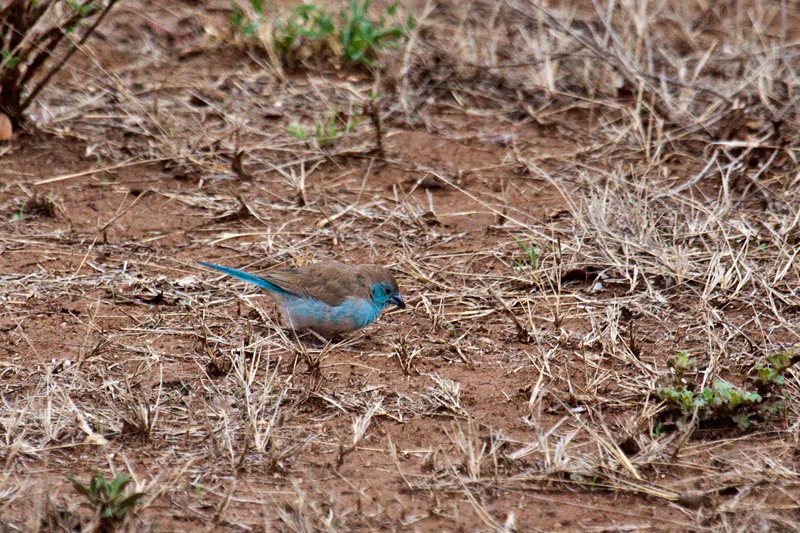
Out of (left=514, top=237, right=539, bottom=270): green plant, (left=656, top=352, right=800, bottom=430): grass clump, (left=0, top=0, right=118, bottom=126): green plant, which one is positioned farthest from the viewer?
(left=0, top=0, right=118, bottom=126): green plant

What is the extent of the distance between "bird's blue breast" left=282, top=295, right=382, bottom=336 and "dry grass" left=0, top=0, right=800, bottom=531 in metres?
0.13

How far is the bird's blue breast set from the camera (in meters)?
4.79

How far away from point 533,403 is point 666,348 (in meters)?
0.90

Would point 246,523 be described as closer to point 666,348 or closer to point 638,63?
point 666,348

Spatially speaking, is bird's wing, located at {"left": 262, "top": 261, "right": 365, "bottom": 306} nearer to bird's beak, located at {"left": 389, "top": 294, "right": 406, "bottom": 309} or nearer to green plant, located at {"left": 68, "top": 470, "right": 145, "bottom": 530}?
bird's beak, located at {"left": 389, "top": 294, "right": 406, "bottom": 309}

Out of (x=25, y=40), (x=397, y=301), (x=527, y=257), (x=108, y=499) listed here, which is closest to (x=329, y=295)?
(x=397, y=301)

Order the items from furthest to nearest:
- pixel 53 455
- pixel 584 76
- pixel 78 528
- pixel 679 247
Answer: pixel 584 76, pixel 679 247, pixel 53 455, pixel 78 528

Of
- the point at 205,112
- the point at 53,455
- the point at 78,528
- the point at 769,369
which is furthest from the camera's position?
the point at 205,112

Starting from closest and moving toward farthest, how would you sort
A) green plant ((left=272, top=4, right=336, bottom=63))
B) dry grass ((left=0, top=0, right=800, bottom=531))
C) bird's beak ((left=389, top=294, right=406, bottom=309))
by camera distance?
dry grass ((left=0, top=0, right=800, bottom=531)), bird's beak ((left=389, top=294, right=406, bottom=309)), green plant ((left=272, top=4, right=336, bottom=63))

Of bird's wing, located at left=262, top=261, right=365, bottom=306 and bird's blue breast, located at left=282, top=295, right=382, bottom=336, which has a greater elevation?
bird's wing, located at left=262, top=261, right=365, bottom=306

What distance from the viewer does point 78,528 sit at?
3.11 m

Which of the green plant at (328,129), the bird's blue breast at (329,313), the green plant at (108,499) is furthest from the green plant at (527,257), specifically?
the green plant at (108,499)

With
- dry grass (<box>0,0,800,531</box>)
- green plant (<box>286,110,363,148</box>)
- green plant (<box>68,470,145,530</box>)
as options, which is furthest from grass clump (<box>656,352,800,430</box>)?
green plant (<box>286,110,363,148</box>)

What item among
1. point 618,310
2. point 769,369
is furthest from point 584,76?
point 769,369
